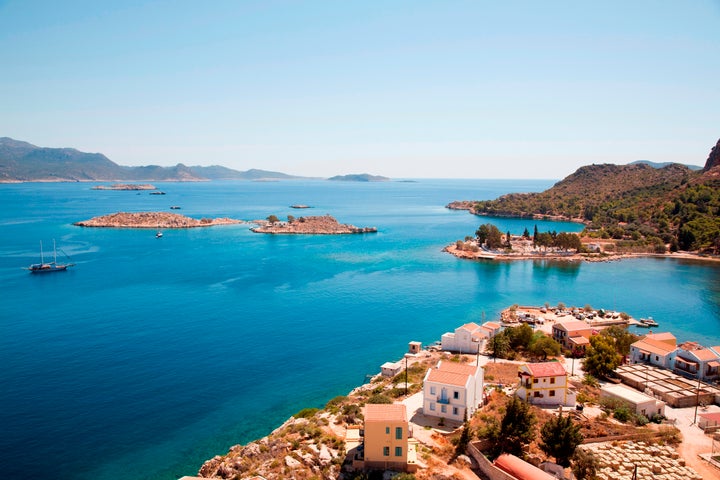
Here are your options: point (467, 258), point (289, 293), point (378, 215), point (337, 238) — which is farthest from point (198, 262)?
point (378, 215)

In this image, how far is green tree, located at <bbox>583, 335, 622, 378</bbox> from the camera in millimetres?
32312

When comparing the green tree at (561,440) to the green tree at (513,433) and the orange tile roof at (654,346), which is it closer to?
the green tree at (513,433)

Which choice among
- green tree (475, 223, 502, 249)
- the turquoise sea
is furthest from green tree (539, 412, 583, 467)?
green tree (475, 223, 502, 249)

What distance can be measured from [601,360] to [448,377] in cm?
1382

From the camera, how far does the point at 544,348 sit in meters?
35.9

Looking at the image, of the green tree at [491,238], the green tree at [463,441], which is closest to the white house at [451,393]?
the green tree at [463,441]

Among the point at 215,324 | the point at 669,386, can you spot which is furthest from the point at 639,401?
the point at 215,324

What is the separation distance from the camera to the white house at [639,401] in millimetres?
26203

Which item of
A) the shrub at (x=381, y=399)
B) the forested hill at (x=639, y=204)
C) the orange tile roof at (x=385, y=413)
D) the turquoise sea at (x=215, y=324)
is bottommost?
the turquoise sea at (x=215, y=324)

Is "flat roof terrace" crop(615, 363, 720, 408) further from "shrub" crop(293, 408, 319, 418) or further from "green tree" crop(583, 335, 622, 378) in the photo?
"shrub" crop(293, 408, 319, 418)

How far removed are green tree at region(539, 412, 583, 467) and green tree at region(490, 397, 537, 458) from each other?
0.77 meters

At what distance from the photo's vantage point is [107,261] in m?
76.1

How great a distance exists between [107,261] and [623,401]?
7523cm

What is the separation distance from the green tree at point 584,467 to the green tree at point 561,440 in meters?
0.40
